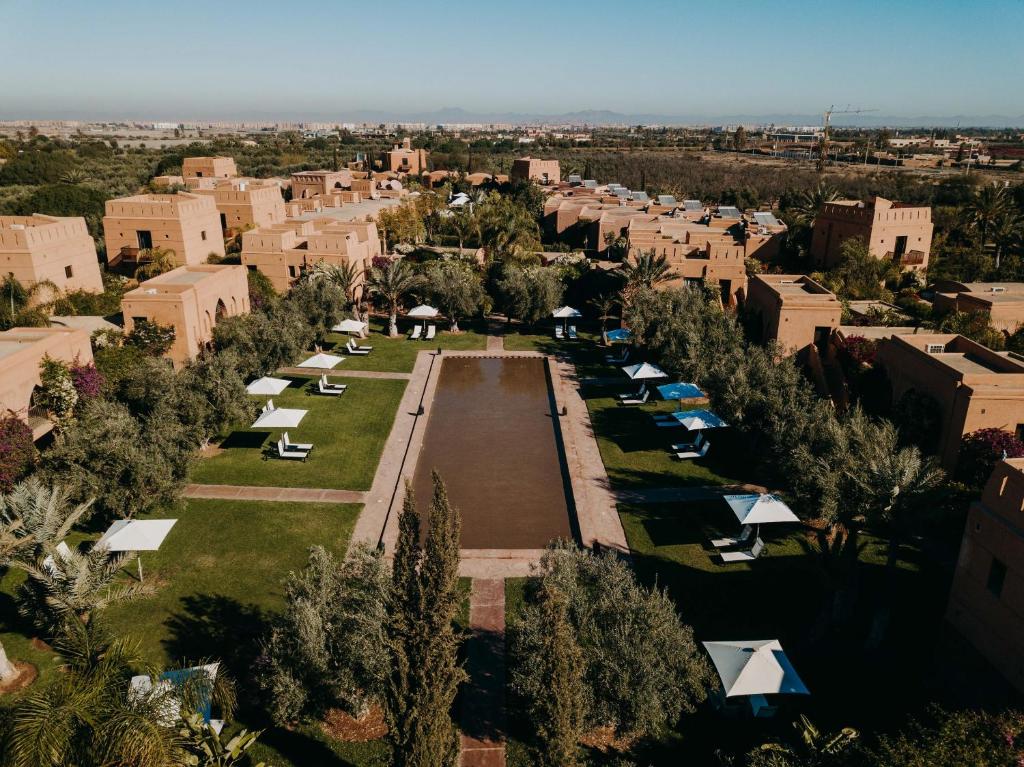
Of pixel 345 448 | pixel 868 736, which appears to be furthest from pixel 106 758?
pixel 345 448

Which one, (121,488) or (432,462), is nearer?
(121,488)


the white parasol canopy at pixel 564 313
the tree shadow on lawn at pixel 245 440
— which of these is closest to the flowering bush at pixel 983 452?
the white parasol canopy at pixel 564 313

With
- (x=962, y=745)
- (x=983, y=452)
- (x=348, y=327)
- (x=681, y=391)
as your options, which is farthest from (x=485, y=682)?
(x=348, y=327)

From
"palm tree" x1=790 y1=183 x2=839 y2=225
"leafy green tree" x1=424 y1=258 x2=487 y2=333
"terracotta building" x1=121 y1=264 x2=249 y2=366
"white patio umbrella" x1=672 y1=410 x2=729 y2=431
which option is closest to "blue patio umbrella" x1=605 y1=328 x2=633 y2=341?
"leafy green tree" x1=424 y1=258 x2=487 y2=333

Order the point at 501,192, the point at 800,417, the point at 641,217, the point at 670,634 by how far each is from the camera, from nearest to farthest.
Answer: the point at 670,634 → the point at 800,417 → the point at 641,217 → the point at 501,192

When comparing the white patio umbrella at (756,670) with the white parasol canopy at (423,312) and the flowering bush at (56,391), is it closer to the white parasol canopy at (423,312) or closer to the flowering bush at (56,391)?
the flowering bush at (56,391)

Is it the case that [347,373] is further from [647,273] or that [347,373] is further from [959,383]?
[959,383]

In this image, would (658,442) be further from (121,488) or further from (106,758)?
(106,758)
